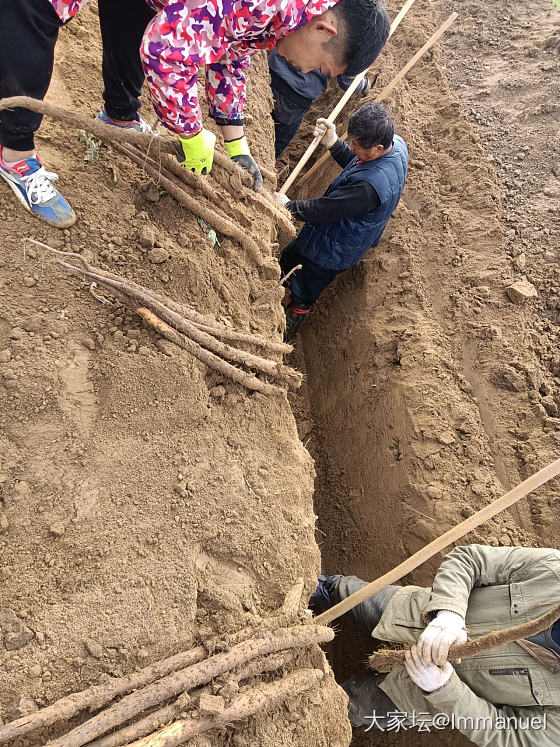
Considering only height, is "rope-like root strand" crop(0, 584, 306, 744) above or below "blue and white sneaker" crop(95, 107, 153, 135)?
below

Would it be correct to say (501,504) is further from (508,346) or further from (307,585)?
(508,346)

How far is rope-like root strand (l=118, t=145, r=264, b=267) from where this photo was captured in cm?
214

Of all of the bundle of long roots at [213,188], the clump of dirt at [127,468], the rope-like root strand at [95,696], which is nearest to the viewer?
the rope-like root strand at [95,696]

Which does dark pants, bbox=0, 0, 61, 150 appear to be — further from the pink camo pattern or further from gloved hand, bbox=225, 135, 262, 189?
gloved hand, bbox=225, 135, 262, 189

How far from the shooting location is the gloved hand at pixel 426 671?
1760 millimetres

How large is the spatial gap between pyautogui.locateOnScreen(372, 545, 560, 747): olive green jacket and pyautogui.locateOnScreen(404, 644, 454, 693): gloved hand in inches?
1.7

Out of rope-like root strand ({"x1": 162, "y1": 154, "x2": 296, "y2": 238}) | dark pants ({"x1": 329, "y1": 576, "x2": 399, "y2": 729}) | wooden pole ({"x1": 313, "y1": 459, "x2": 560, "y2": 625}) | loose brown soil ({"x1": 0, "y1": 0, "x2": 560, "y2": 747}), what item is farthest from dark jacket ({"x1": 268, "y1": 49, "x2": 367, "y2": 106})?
dark pants ({"x1": 329, "y1": 576, "x2": 399, "y2": 729})

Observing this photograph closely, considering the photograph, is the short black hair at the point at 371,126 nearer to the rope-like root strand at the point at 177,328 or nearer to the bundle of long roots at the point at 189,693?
the rope-like root strand at the point at 177,328

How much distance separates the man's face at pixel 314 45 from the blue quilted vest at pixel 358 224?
133 centimetres

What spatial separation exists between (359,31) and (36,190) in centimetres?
132

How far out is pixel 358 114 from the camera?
9.25ft

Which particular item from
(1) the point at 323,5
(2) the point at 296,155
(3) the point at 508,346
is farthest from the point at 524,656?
(2) the point at 296,155

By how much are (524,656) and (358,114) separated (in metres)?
2.88

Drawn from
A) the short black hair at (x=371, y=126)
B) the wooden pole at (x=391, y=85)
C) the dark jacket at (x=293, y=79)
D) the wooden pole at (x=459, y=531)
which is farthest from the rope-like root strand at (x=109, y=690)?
the dark jacket at (x=293, y=79)
